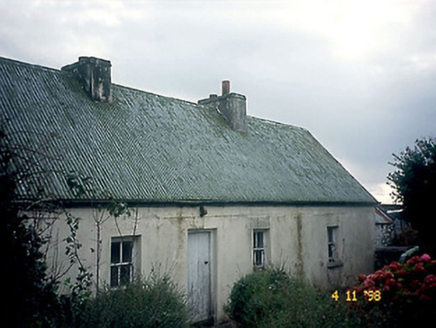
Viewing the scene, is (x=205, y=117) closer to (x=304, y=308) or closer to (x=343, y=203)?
(x=343, y=203)

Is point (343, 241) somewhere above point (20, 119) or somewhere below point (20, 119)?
below

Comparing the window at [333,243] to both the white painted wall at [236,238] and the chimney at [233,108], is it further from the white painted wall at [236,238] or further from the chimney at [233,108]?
the chimney at [233,108]

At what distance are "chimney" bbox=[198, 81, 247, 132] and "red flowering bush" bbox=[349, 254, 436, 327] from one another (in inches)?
386

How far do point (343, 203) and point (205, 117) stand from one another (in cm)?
654

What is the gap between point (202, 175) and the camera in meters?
12.7

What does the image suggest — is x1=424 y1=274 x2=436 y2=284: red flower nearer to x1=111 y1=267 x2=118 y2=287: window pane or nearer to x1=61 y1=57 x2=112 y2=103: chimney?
x1=111 y1=267 x2=118 y2=287: window pane

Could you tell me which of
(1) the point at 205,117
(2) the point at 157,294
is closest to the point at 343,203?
(1) the point at 205,117

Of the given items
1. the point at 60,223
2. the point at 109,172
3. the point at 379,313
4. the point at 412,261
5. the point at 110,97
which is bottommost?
the point at 379,313

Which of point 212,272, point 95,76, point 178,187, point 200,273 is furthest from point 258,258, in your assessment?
point 95,76

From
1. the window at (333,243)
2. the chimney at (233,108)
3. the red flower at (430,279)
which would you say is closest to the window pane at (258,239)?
the window at (333,243)

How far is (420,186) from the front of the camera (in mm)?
11289

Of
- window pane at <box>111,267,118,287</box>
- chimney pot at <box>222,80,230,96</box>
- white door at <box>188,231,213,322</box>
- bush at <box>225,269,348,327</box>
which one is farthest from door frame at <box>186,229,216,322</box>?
chimney pot at <box>222,80,230,96</box>

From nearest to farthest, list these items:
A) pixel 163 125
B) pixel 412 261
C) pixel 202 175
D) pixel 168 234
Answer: pixel 412 261
pixel 168 234
pixel 202 175
pixel 163 125

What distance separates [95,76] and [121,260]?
236 inches
